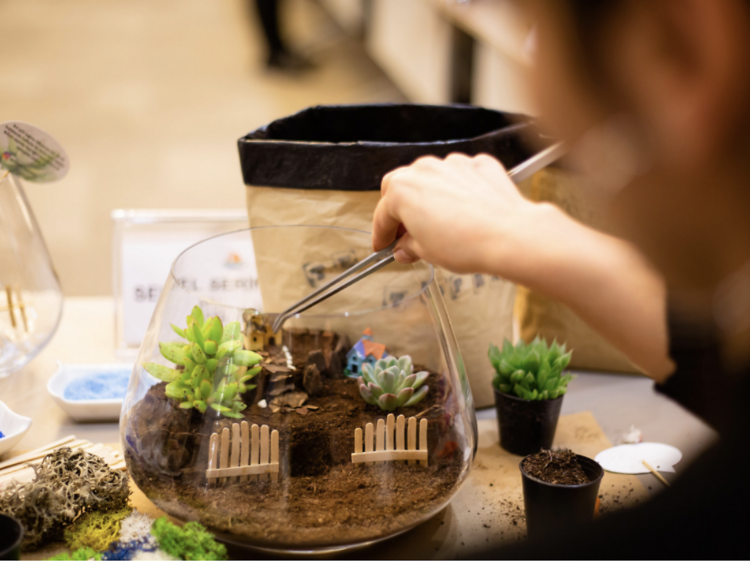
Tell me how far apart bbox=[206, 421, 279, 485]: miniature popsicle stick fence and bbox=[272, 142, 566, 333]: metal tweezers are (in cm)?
12

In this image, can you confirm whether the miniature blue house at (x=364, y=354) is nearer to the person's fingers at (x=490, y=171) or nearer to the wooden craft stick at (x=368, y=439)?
the wooden craft stick at (x=368, y=439)

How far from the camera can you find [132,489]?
0.76m

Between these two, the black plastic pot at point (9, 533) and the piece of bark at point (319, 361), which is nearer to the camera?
the black plastic pot at point (9, 533)

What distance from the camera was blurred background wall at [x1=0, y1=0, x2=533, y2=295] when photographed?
280 cm

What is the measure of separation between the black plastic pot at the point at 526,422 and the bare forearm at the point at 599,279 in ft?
0.92

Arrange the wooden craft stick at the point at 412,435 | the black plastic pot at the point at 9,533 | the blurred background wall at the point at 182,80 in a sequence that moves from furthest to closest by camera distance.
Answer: the blurred background wall at the point at 182,80
the wooden craft stick at the point at 412,435
the black plastic pot at the point at 9,533

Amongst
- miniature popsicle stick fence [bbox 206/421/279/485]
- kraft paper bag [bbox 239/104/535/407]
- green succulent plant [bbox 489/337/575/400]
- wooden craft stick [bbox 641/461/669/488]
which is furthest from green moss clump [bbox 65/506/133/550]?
wooden craft stick [bbox 641/461/669/488]

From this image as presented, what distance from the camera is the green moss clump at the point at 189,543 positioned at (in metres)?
0.62

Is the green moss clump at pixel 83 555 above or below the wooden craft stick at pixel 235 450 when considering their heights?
below

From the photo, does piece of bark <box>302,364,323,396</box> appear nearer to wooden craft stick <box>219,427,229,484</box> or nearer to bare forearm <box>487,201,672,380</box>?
wooden craft stick <box>219,427,229,484</box>

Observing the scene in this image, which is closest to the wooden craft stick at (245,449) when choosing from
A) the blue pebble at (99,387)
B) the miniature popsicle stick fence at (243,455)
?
the miniature popsicle stick fence at (243,455)

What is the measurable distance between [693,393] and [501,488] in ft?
0.99

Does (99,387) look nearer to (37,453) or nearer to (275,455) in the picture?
(37,453)

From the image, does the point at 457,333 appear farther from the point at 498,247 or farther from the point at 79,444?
the point at 79,444
